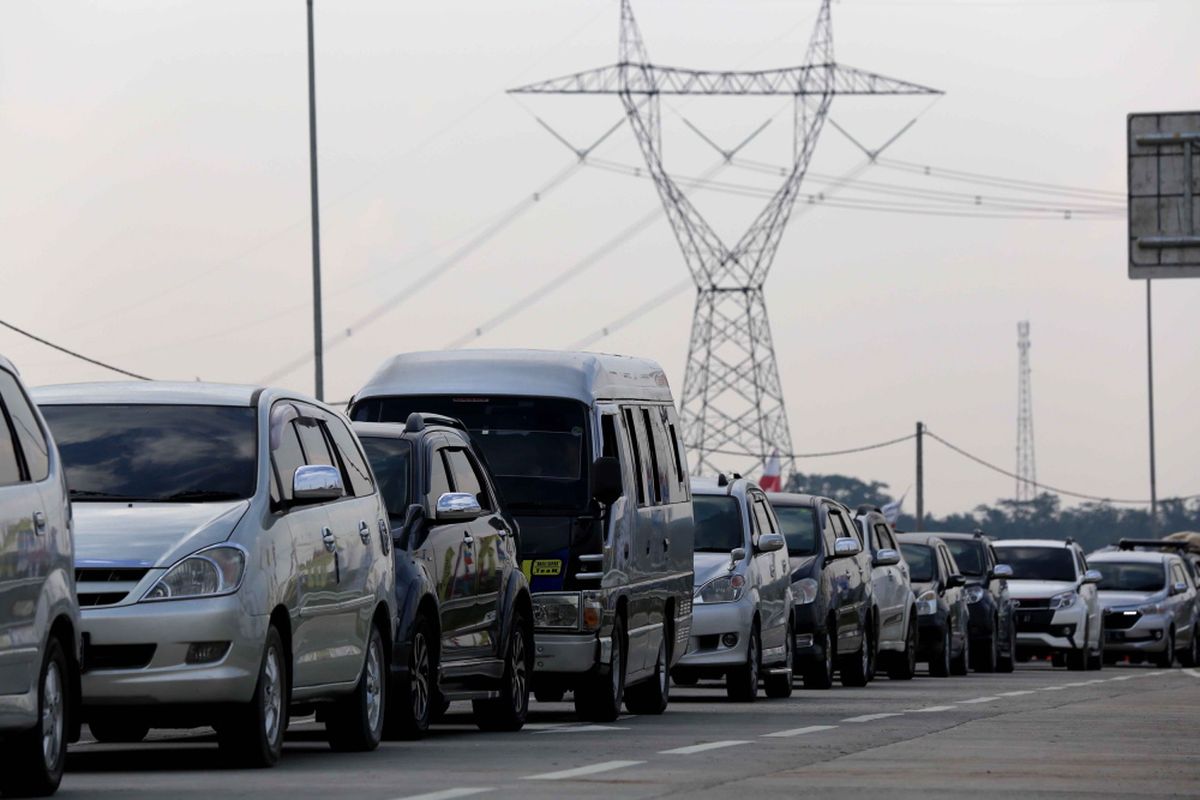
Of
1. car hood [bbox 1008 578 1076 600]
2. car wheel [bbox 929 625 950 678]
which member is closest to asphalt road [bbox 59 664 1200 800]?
car wheel [bbox 929 625 950 678]

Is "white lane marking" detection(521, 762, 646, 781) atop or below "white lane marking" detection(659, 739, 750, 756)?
atop

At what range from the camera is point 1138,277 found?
3158 centimetres

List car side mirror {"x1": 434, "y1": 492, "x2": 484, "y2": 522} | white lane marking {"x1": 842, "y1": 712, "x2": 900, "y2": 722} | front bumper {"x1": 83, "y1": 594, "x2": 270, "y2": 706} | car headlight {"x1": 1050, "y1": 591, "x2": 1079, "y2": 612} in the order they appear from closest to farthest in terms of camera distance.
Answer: front bumper {"x1": 83, "y1": 594, "x2": 270, "y2": 706}, car side mirror {"x1": 434, "y1": 492, "x2": 484, "y2": 522}, white lane marking {"x1": 842, "y1": 712, "x2": 900, "y2": 722}, car headlight {"x1": 1050, "y1": 591, "x2": 1079, "y2": 612}

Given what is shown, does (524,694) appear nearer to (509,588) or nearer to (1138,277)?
(509,588)

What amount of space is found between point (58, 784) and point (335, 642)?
2.87 meters

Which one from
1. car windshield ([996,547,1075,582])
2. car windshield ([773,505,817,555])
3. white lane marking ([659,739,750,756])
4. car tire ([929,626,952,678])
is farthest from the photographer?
car windshield ([996,547,1075,582])

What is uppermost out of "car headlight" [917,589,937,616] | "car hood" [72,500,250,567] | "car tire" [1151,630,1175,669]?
"car hood" [72,500,250,567]

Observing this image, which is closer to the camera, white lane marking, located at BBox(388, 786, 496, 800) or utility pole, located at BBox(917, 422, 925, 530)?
white lane marking, located at BBox(388, 786, 496, 800)

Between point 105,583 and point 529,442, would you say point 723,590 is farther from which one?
point 105,583

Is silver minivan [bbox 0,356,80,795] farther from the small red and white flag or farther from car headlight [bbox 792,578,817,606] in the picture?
the small red and white flag

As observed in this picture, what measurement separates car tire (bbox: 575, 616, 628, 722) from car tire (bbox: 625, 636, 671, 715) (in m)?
1.57

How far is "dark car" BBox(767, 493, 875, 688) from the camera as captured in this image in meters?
27.4

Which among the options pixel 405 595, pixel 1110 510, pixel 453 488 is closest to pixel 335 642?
pixel 405 595

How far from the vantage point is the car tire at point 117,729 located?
13562 millimetres
